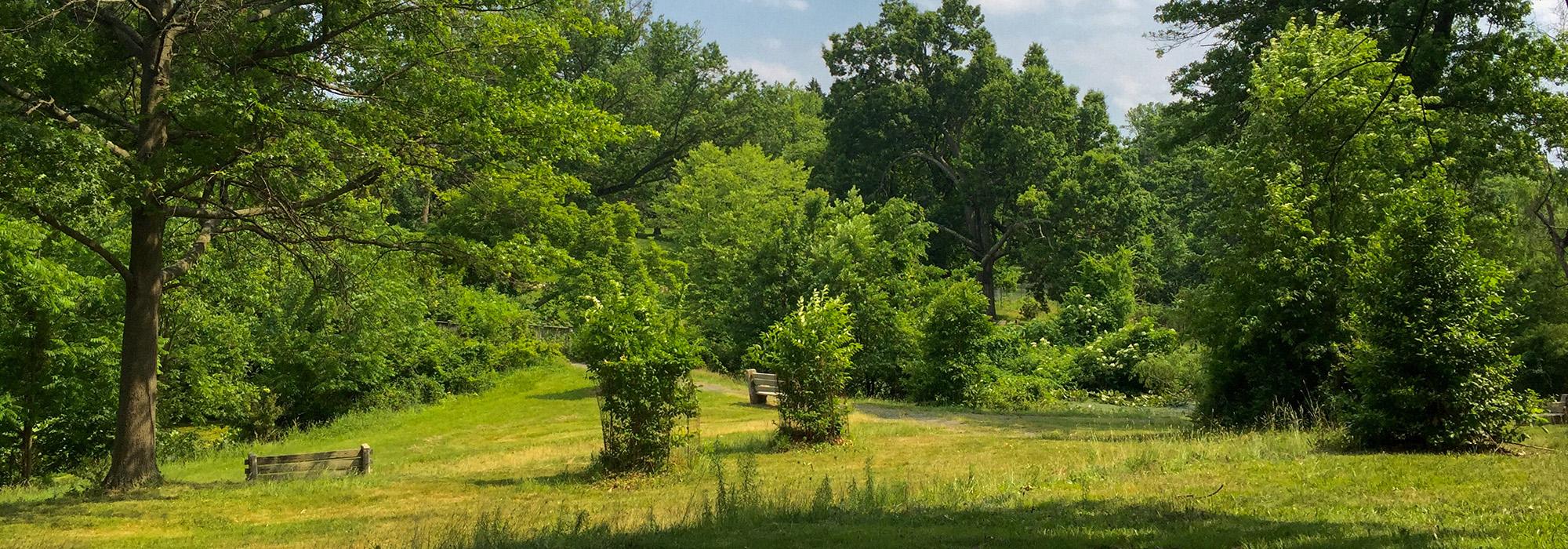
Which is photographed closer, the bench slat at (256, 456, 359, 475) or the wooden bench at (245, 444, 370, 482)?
the wooden bench at (245, 444, 370, 482)

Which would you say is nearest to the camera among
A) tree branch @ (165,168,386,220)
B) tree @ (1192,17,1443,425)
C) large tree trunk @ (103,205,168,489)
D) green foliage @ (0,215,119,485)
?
tree branch @ (165,168,386,220)

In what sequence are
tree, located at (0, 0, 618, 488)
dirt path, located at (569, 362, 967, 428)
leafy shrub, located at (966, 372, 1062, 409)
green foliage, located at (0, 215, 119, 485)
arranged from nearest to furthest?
tree, located at (0, 0, 618, 488) < green foliage, located at (0, 215, 119, 485) < dirt path, located at (569, 362, 967, 428) < leafy shrub, located at (966, 372, 1062, 409)

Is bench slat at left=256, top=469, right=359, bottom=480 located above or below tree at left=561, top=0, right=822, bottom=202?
below

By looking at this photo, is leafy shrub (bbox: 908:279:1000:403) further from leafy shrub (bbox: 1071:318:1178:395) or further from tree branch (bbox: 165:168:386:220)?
tree branch (bbox: 165:168:386:220)

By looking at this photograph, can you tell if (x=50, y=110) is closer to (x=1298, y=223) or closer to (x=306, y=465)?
(x=306, y=465)

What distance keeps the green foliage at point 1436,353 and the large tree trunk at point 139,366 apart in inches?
654

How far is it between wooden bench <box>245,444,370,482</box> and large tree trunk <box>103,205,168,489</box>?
1883mm

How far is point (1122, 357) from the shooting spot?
3262cm

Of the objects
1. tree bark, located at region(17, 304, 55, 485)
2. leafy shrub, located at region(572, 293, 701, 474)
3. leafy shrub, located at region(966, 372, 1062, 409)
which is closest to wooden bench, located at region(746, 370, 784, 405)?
leafy shrub, located at region(966, 372, 1062, 409)

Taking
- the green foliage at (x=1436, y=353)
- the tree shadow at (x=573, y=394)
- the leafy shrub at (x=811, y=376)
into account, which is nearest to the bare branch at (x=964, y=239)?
the tree shadow at (x=573, y=394)

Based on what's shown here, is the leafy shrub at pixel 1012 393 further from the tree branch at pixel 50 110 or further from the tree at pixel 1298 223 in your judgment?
the tree branch at pixel 50 110

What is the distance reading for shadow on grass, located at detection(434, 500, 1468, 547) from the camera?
7.00 m

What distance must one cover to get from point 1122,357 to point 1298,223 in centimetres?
1696

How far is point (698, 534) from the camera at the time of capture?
838 centimetres
